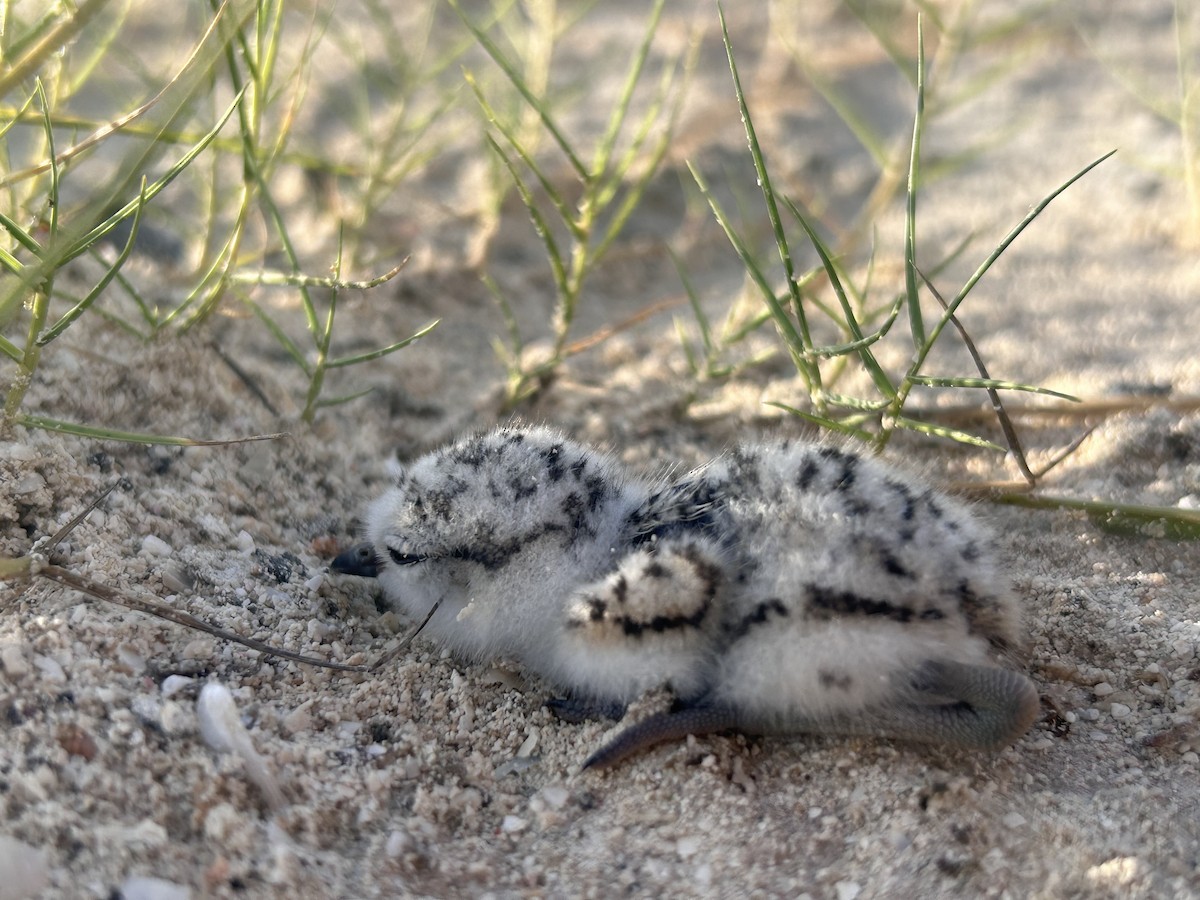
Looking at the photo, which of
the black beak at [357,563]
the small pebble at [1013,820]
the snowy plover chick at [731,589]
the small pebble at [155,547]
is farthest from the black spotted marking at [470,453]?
the small pebble at [1013,820]

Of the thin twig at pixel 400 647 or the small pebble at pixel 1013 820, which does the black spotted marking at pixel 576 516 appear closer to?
the thin twig at pixel 400 647

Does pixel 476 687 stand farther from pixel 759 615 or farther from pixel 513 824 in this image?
pixel 759 615

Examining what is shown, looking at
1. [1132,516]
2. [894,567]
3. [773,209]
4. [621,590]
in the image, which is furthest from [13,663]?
[1132,516]

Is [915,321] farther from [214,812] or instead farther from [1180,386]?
[214,812]

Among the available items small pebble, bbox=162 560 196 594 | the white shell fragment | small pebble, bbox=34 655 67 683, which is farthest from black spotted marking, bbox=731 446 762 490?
small pebble, bbox=34 655 67 683

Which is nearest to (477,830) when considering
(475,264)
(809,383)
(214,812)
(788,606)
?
(214,812)
